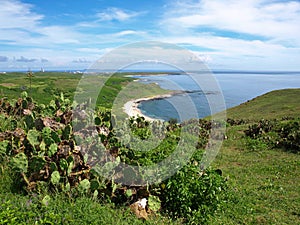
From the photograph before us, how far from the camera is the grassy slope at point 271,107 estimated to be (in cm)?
2753

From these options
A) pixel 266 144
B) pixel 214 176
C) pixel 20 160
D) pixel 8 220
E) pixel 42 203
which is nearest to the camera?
pixel 8 220

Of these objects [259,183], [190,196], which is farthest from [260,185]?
[190,196]

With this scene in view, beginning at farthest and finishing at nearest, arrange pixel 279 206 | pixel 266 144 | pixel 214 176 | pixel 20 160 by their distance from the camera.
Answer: pixel 266 144
pixel 279 206
pixel 214 176
pixel 20 160

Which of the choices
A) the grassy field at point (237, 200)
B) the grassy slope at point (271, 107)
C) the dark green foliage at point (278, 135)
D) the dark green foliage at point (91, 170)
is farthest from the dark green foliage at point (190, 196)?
the grassy slope at point (271, 107)

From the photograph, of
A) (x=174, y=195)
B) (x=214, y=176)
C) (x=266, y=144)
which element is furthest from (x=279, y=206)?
(x=266, y=144)

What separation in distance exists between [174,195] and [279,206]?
2.92m

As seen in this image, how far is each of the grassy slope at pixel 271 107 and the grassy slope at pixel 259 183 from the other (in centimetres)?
1325

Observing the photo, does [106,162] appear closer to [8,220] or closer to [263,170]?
[8,220]

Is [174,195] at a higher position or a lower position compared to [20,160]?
lower

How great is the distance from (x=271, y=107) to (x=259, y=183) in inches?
958

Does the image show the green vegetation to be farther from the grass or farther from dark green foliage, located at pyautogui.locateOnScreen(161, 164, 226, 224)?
the grass

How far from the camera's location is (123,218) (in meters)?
5.07

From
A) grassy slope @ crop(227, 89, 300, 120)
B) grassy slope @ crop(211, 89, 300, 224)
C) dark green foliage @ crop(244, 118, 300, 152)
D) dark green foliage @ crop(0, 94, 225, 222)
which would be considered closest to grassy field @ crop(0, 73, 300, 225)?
grassy slope @ crop(211, 89, 300, 224)

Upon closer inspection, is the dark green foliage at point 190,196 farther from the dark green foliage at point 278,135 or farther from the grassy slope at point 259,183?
the dark green foliage at point 278,135
